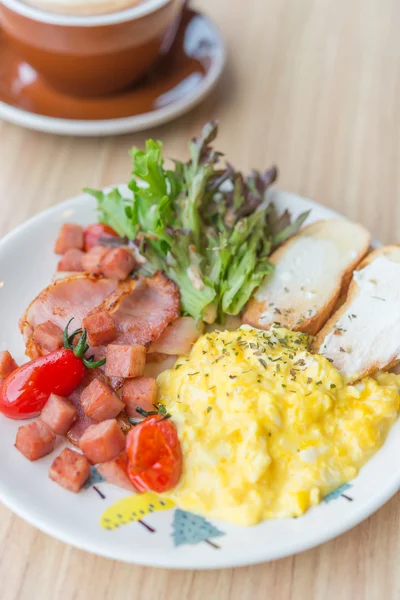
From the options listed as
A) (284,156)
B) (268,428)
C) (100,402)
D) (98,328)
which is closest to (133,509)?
(100,402)

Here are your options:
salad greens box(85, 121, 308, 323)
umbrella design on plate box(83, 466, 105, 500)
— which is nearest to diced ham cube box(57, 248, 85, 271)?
salad greens box(85, 121, 308, 323)

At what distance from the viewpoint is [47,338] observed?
115 inches

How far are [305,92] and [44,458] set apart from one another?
11.0 ft

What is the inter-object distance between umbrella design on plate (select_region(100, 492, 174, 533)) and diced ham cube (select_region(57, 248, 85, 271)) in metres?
1.27

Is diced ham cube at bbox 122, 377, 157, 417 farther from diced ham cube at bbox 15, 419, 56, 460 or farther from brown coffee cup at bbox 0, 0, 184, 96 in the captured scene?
brown coffee cup at bbox 0, 0, 184, 96

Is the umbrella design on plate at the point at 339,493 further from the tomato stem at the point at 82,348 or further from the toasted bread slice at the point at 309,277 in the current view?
the tomato stem at the point at 82,348

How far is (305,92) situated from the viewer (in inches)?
194

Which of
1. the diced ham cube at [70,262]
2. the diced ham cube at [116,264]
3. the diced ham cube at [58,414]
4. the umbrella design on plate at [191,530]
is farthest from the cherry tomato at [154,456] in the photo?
the diced ham cube at [70,262]

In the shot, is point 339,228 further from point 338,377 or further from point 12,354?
point 12,354

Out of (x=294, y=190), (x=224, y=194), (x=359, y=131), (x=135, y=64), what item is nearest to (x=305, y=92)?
(x=359, y=131)

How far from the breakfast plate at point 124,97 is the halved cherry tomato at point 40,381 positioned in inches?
64.7

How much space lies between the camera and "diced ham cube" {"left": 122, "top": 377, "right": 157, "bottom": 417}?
277 cm

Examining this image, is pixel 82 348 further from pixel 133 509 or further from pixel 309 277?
pixel 309 277

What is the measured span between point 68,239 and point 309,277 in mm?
1186
